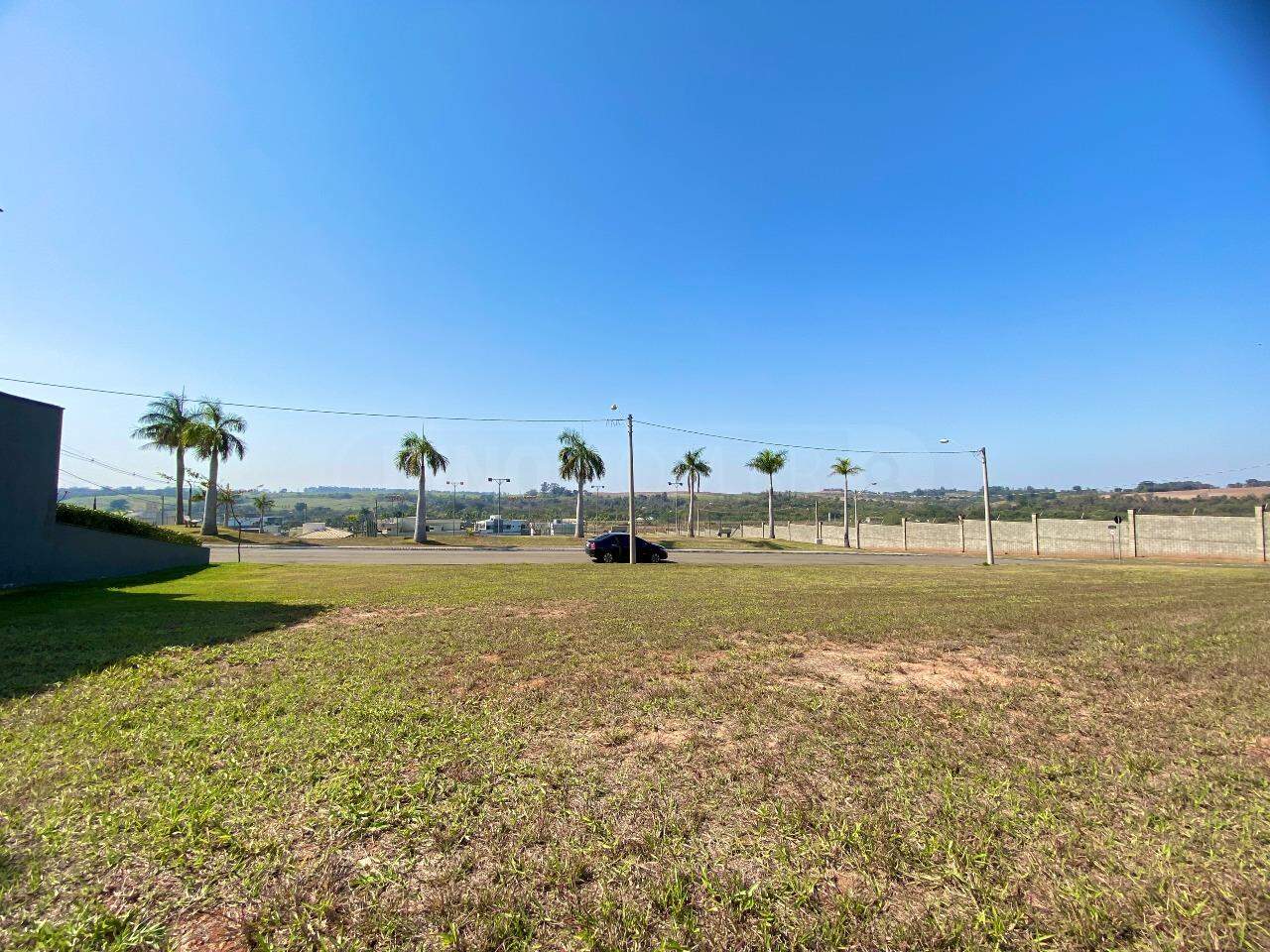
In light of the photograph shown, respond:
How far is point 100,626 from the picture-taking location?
8555mm

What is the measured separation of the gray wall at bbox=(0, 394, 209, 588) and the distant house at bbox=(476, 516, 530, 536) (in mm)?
53902

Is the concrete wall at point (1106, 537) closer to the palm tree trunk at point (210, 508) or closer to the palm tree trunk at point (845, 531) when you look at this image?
the palm tree trunk at point (845, 531)

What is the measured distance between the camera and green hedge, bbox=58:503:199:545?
15.6m

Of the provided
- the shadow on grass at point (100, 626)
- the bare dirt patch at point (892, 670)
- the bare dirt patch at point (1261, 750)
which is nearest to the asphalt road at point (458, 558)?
the shadow on grass at point (100, 626)

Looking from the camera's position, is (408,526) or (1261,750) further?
(408,526)

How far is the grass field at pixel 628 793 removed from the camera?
2.35 m

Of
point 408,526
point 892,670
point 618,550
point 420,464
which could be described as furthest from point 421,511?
point 892,670

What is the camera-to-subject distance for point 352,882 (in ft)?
8.45

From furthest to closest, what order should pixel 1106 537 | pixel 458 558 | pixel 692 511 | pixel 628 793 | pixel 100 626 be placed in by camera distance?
pixel 692 511
pixel 1106 537
pixel 458 558
pixel 100 626
pixel 628 793

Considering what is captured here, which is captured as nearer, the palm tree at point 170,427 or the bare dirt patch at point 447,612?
the bare dirt patch at point 447,612

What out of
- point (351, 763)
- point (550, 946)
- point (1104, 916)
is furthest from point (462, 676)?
point (1104, 916)

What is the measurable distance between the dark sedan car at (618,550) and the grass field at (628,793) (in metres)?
18.8

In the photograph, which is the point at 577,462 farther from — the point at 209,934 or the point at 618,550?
the point at 209,934

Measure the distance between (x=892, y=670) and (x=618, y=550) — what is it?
2096 centimetres
